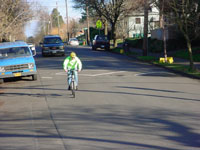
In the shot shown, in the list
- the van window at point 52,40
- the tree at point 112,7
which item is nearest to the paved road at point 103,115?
the van window at point 52,40

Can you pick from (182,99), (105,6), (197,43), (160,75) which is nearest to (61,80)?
(160,75)

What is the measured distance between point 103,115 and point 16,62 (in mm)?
8977

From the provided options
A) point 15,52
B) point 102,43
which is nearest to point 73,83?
point 15,52

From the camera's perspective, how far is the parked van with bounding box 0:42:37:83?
1719cm

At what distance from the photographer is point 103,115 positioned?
31.6ft

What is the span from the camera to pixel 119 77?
17984mm

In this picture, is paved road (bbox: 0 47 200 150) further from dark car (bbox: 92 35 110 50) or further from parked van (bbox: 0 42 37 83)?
dark car (bbox: 92 35 110 50)

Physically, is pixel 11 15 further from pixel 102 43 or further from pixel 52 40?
pixel 102 43

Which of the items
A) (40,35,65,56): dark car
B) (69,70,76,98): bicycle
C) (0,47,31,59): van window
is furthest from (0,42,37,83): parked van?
(40,35,65,56): dark car

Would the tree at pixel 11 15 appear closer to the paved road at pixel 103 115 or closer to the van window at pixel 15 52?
the van window at pixel 15 52

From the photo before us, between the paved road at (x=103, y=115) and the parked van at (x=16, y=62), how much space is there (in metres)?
0.61

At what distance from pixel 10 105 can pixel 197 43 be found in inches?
898

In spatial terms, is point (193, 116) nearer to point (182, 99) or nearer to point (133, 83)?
point (182, 99)

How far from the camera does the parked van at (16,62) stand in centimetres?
1719
